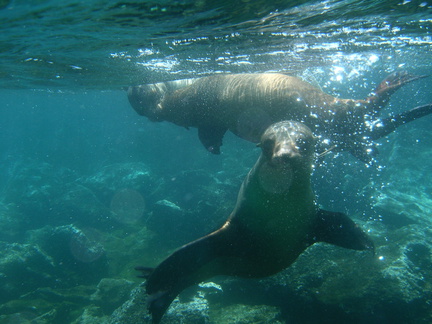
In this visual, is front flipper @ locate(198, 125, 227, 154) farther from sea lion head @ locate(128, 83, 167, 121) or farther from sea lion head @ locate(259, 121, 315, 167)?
sea lion head @ locate(259, 121, 315, 167)

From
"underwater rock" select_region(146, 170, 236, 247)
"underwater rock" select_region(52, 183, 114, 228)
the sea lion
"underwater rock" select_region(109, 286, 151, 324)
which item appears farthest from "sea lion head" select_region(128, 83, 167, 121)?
"underwater rock" select_region(52, 183, 114, 228)

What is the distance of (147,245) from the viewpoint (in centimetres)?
1352

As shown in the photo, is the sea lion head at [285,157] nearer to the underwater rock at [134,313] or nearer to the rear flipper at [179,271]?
A: the rear flipper at [179,271]

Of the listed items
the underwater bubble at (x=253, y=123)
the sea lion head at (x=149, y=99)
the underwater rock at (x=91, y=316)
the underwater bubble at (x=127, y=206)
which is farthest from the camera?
the underwater bubble at (x=127, y=206)

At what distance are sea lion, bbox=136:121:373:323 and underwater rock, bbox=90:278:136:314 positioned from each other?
6.45 m

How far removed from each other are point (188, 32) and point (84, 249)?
35.5 feet

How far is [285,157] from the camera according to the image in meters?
3.05

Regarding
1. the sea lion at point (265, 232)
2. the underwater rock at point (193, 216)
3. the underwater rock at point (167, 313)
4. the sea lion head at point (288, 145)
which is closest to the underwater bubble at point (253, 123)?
the sea lion at point (265, 232)

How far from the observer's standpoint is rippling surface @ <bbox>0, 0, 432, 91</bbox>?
212 inches

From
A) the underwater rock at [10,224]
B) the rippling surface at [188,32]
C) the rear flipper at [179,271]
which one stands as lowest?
the underwater rock at [10,224]

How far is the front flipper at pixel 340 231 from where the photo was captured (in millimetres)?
4312

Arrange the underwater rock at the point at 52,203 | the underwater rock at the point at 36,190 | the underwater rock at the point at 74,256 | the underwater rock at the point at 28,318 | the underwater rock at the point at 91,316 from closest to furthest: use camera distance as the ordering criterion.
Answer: the underwater rock at the point at 91,316
the underwater rock at the point at 28,318
the underwater rock at the point at 74,256
the underwater rock at the point at 52,203
the underwater rock at the point at 36,190

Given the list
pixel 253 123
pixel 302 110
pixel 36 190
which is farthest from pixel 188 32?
pixel 36 190

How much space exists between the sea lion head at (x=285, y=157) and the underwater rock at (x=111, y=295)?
841cm
